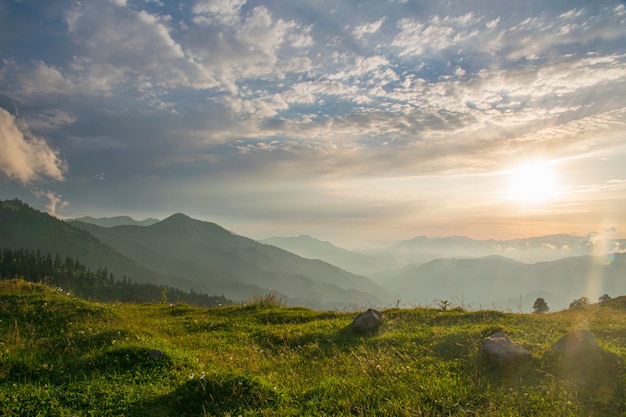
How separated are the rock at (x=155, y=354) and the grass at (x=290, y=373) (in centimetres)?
12

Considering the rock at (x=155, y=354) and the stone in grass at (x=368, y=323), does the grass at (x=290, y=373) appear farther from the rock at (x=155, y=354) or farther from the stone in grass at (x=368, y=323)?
the stone in grass at (x=368, y=323)

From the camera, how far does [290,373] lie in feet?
31.3

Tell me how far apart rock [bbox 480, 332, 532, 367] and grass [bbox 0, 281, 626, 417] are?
23cm

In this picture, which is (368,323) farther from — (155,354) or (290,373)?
(155,354)

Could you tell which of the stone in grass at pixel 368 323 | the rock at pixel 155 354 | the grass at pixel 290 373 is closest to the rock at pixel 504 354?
the grass at pixel 290 373

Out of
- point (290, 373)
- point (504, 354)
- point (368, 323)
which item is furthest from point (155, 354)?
point (504, 354)

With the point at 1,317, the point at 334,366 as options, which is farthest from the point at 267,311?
the point at 1,317

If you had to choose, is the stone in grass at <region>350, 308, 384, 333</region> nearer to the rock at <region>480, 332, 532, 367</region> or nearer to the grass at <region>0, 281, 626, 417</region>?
the grass at <region>0, 281, 626, 417</region>

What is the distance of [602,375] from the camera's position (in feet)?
27.1

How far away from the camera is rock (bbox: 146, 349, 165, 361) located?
9.91 metres

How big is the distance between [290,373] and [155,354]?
4.03 meters

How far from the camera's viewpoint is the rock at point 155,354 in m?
9.91

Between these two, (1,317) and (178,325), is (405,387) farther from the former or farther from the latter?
(1,317)

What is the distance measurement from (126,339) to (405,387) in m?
9.42
